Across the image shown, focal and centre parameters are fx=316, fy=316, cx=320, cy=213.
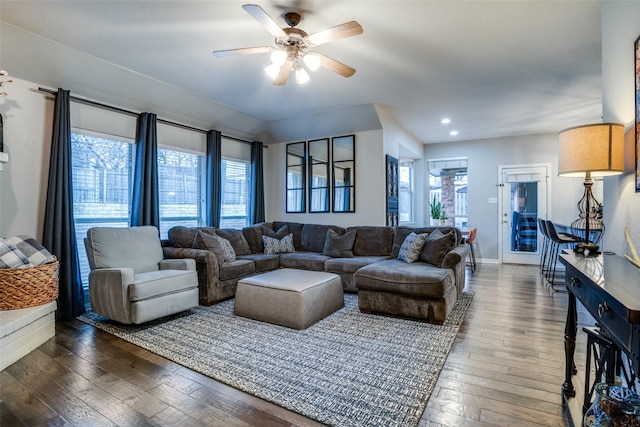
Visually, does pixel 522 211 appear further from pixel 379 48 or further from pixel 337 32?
pixel 337 32

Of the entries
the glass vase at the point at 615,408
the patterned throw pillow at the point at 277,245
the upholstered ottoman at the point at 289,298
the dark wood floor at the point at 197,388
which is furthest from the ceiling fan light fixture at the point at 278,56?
the patterned throw pillow at the point at 277,245

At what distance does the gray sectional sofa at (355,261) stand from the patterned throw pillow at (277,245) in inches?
1.4

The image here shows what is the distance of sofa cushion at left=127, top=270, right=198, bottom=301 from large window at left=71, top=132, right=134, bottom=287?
0.97m

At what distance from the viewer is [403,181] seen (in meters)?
6.92

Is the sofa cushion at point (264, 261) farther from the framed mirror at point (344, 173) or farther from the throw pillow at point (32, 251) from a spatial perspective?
the throw pillow at point (32, 251)

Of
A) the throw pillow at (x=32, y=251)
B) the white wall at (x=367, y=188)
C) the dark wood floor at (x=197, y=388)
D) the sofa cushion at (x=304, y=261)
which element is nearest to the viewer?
the dark wood floor at (x=197, y=388)

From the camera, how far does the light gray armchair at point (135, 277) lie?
2863 mm

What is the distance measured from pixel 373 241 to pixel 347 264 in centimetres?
67

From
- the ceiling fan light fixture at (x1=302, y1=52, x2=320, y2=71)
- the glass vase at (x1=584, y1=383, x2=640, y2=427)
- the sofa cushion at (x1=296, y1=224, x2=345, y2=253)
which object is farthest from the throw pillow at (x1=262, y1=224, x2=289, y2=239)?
the glass vase at (x1=584, y1=383, x2=640, y2=427)

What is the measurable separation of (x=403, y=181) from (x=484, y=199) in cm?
175

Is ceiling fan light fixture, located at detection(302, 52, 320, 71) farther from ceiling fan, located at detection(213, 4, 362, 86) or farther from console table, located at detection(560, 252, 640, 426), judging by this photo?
console table, located at detection(560, 252, 640, 426)

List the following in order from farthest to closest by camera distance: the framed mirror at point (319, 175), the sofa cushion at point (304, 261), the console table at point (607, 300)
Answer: the framed mirror at point (319, 175), the sofa cushion at point (304, 261), the console table at point (607, 300)

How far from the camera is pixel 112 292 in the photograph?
2.93 meters

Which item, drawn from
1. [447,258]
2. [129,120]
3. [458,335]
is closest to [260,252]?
[129,120]
